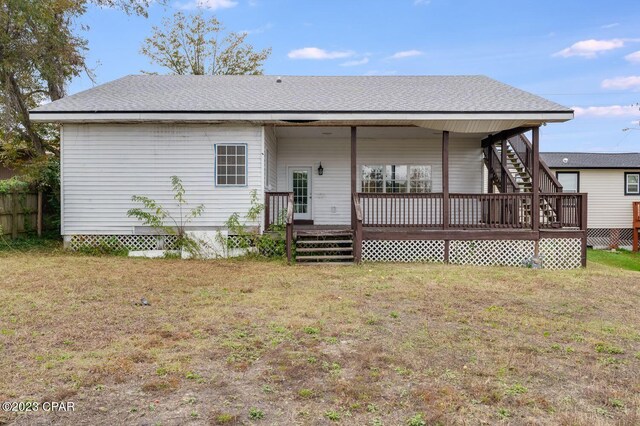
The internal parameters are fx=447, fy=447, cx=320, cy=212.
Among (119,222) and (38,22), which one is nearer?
(119,222)

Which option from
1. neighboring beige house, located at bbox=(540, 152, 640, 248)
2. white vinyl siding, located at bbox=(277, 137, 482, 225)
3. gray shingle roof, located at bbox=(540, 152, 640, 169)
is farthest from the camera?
neighboring beige house, located at bbox=(540, 152, 640, 248)

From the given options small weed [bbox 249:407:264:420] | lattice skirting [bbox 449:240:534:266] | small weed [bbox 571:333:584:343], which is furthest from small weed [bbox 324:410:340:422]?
lattice skirting [bbox 449:240:534:266]

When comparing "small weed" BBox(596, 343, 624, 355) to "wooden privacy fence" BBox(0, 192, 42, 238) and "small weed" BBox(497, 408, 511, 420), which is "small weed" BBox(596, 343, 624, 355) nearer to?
"small weed" BBox(497, 408, 511, 420)

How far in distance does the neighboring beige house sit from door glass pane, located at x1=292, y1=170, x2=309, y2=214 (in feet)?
44.2

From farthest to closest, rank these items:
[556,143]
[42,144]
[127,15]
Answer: [556,143] → [42,144] → [127,15]

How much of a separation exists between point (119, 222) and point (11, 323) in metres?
6.50

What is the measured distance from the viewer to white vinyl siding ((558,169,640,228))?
21.4 meters

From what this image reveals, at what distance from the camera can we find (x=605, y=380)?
3.89m

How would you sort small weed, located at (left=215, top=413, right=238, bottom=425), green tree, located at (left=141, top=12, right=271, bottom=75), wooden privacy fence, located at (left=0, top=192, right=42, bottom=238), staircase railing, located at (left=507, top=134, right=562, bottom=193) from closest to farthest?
small weed, located at (left=215, top=413, right=238, bottom=425) < staircase railing, located at (left=507, top=134, right=562, bottom=193) < wooden privacy fence, located at (left=0, top=192, right=42, bottom=238) < green tree, located at (left=141, top=12, right=271, bottom=75)

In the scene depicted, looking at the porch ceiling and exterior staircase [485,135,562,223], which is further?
the porch ceiling

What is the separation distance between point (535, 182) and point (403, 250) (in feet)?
11.7

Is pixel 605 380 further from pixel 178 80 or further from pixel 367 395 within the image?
pixel 178 80

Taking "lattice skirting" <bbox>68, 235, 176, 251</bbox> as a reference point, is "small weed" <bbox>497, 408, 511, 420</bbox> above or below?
below

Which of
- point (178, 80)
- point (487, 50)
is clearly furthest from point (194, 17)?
point (487, 50)
